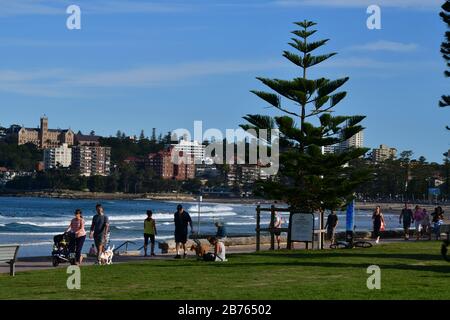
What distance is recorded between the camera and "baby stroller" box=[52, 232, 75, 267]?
17.5 metres

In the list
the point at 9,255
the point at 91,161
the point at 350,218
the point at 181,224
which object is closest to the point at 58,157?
the point at 91,161

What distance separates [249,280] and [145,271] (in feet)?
7.77

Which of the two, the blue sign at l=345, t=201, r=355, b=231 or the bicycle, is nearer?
the bicycle

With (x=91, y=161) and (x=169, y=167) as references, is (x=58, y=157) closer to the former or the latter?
(x=91, y=161)

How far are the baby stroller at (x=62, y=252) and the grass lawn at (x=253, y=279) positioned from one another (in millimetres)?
1157

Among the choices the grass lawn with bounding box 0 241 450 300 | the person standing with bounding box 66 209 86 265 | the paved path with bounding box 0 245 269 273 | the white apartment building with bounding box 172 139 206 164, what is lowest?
the paved path with bounding box 0 245 269 273

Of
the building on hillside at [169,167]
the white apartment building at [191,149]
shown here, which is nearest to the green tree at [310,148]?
the white apartment building at [191,149]

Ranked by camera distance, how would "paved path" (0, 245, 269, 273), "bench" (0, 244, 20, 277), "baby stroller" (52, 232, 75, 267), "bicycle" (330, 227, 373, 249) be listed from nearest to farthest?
1. "bench" (0, 244, 20, 277)
2. "paved path" (0, 245, 269, 273)
3. "baby stroller" (52, 232, 75, 267)
4. "bicycle" (330, 227, 373, 249)

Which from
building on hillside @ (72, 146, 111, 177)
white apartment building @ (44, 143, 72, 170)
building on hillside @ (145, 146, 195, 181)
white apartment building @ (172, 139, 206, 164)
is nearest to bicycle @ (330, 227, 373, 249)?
white apartment building @ (172, 139, 206, 164)

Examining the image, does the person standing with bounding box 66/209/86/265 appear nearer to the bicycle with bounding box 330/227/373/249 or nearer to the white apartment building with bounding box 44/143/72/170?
the bicycle with bounding box 330/227/373/249

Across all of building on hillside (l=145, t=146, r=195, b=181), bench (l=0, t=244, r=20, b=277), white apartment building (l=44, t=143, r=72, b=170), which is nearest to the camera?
bench (l=0, t=244, r=20, b=277)

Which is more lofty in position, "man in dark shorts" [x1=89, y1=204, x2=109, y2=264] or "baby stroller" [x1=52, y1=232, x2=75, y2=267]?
"man in dark shorts" [x1=89, y1=204, x2=109, y2=264]

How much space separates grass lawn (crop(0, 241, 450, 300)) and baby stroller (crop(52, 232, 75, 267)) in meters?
1.16
